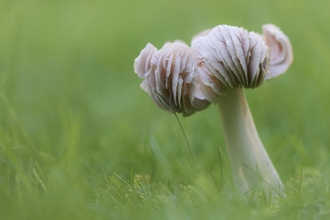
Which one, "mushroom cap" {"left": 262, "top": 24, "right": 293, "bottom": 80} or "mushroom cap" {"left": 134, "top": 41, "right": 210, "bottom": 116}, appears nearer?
"mushroom cap" {"left": 134, "top": 41, "right": 210, "bottom": 116}

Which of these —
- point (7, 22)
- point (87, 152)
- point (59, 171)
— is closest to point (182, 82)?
point (59, 171)

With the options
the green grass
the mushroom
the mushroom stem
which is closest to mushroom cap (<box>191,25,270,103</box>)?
the mushroom

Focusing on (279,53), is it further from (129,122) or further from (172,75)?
(129,122)

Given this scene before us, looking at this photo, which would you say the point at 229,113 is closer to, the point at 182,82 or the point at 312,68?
the point at 182,82

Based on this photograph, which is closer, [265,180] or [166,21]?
[265,180]

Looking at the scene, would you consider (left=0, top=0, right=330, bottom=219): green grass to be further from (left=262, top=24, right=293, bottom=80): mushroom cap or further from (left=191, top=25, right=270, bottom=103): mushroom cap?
(left=262, top=24, right=293, bottom=80): mushroom cap

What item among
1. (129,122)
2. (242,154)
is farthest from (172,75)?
(129,122)
